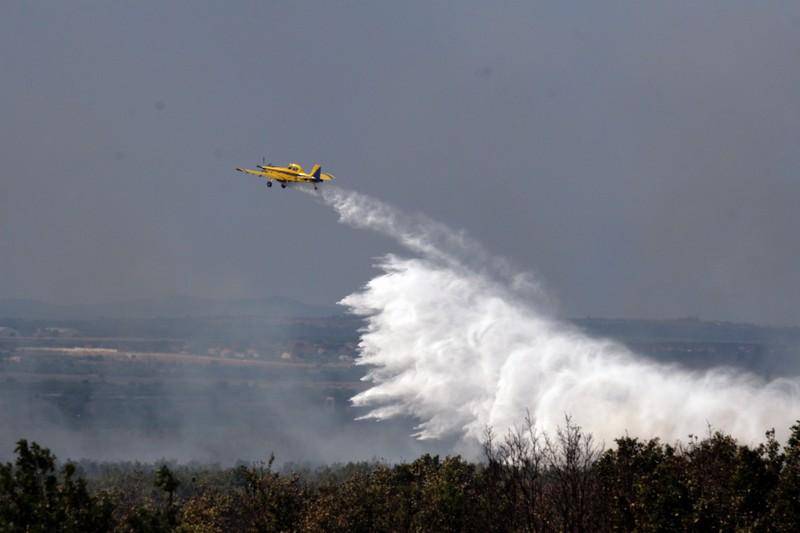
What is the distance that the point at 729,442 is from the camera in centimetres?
8500

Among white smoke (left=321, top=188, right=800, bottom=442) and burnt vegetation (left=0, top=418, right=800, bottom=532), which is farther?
white smoke (left=321, top=188, right=800, bottom=442)

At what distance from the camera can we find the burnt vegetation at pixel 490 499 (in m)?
51.3

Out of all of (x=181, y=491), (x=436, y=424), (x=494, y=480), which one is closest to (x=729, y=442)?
(x=494, y=480)

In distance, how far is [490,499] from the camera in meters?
82.1

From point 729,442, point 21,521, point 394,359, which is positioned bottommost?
point 21,521

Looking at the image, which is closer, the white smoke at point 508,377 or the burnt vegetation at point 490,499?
the burnt vegetation at point 490,499

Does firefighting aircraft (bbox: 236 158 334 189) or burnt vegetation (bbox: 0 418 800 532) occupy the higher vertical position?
firefighting aircraft (bbox: 236 158 334 189)

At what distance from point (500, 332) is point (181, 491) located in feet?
201

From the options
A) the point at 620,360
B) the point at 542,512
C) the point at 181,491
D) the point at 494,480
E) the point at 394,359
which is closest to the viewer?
the point at 542,512

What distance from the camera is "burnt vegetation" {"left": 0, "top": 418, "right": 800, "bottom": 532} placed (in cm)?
5128

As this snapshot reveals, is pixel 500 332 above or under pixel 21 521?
above

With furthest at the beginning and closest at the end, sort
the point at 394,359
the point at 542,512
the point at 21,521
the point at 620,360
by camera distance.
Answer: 1. the point at 620,360
2. the point at 394,359
3. the point at 542,512
4. the point at 21,521

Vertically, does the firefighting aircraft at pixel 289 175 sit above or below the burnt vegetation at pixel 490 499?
above

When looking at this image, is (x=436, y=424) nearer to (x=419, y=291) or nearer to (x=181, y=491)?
(x=419, y=291)
